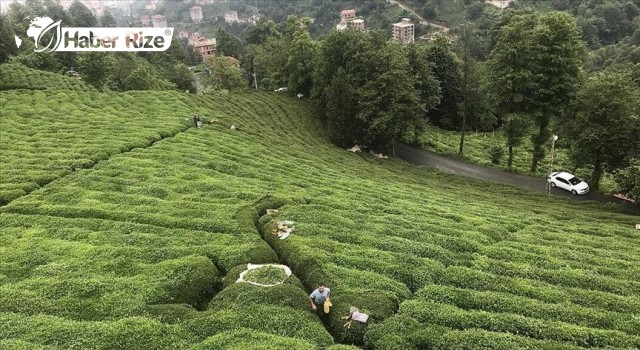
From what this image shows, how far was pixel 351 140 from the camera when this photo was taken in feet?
188

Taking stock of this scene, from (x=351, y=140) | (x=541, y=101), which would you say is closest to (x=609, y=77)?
(x=541, y=101)

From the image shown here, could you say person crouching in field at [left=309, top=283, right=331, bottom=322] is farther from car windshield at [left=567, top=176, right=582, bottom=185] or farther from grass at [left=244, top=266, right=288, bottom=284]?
car windshield at [left=567, top=176, right=582, bottom=185]

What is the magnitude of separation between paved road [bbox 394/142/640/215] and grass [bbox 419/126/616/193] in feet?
4.63

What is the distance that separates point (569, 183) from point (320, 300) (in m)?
33.5

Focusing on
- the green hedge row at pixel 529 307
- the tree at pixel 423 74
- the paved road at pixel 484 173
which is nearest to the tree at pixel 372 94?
the paved road at pixel 484 173

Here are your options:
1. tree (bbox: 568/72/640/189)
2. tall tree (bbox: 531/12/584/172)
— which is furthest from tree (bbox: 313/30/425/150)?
tree (bbox: 568/72/640/189)

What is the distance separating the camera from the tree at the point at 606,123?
129ft

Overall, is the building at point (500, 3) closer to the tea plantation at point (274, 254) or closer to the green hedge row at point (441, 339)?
the tea plantation at point (274, 254)

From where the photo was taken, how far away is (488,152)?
58438mm

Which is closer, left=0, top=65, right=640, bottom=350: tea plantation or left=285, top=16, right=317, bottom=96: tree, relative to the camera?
left=0, top=65, right=640, bottom=350: tea plantation

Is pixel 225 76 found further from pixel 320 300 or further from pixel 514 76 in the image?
pixel 320 300

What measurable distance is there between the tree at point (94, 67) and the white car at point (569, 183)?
64429mm

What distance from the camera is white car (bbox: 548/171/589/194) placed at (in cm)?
4274

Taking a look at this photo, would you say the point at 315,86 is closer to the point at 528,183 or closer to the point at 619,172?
the point at 528,183
